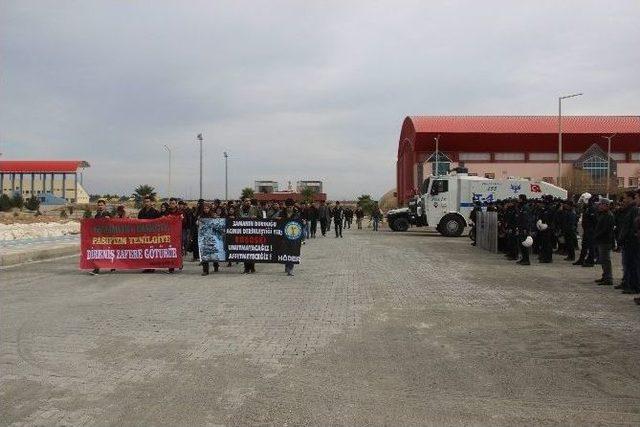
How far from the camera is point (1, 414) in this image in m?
4.61

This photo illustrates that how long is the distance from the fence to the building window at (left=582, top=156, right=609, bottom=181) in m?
42.5

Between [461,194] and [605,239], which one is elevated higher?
[461,194]

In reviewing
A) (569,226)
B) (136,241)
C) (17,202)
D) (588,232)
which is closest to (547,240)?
(569,226)

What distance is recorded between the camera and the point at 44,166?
102m

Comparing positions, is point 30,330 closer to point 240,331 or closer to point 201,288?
point 240,331

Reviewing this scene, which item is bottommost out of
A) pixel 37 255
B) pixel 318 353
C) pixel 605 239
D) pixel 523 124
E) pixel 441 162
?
pixel 318 353

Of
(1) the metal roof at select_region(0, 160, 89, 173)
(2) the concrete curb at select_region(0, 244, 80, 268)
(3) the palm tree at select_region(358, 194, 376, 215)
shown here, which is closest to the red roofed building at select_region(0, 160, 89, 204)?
(1) the metal roof at select_region(0, 160, 89, 173)

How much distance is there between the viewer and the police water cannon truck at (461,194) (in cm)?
2867

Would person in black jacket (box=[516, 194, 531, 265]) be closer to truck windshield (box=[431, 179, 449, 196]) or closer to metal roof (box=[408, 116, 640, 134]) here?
truck windshield (box=[431, 179, 449, 196])

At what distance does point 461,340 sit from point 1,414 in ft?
15.9

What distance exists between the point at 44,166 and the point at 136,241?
324 feet

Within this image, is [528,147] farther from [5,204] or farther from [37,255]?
[5,204]

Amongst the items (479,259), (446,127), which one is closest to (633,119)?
(446,127)

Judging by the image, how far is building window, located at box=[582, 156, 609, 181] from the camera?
59812 mm
